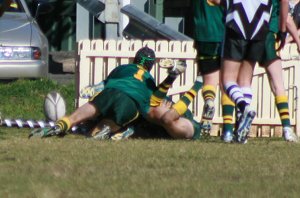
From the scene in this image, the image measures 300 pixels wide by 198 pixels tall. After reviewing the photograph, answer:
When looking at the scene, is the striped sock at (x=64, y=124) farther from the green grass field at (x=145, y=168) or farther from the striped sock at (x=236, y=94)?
the striped sock at (x=236, y=94)

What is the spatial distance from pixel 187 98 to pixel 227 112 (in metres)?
0.76

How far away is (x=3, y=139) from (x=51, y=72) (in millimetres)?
9038

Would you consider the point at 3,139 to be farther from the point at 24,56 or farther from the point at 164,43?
the point at 24,56

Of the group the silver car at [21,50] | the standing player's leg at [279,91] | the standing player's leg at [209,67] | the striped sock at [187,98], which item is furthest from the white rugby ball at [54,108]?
the silver car at [21,50]

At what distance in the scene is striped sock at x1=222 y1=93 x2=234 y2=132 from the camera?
10.6m

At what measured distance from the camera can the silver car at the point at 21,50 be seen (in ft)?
52.1

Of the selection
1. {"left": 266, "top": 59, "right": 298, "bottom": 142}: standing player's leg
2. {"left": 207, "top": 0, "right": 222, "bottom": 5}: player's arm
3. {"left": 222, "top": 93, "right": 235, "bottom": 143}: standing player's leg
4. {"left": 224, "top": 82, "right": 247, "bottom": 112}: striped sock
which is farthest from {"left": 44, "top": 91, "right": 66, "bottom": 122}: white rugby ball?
{"left": 266, "top": 59, "right": 298, "bottom": 142}: standing player's leg

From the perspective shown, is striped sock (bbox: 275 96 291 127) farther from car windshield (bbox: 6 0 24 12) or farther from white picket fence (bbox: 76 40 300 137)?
car windshield (bbox: 6 0 24 12)

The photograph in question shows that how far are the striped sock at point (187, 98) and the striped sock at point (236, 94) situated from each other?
34.8 inches

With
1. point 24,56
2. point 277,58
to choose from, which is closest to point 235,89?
point 277,58

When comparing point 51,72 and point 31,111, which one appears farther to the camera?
point 51,72

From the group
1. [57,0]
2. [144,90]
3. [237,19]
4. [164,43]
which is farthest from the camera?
[57,0]

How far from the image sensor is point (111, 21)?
1566 centimetres

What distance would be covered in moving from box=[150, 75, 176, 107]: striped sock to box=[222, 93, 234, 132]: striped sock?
2.04ft
